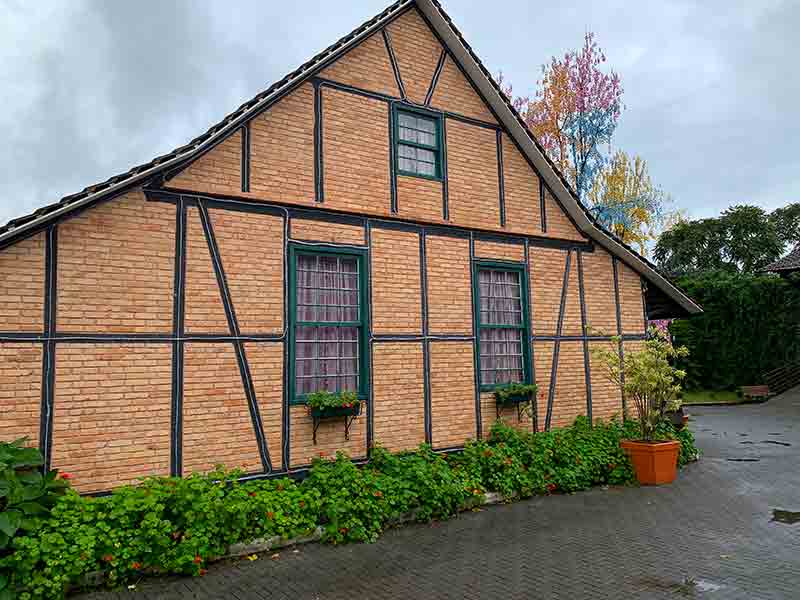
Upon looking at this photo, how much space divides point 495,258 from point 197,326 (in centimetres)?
530

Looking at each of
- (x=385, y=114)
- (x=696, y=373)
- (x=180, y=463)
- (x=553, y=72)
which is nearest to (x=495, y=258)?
(x=385, y=114)

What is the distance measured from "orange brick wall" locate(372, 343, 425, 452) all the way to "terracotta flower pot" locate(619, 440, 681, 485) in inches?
151

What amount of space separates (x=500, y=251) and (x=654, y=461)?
4.39m

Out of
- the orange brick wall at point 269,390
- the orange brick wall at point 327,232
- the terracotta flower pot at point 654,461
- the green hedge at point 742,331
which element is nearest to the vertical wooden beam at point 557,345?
the terracotta flower pot at point 654,461

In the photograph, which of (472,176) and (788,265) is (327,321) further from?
(788,265)

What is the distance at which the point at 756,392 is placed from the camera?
24.6m

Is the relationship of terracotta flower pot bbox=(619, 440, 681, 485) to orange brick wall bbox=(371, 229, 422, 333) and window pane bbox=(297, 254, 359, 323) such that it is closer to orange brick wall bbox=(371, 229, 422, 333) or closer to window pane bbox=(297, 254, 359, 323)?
orange brick wall bbox=(371, 229, 422, 333)

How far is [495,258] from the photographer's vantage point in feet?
35.3

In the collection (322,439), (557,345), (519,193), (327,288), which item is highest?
(519,193)

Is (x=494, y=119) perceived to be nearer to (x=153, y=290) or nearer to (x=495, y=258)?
(x=495, y=258)

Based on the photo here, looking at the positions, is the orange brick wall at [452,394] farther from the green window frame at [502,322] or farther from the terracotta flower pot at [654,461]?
the terracotta flower pot at [654,461]

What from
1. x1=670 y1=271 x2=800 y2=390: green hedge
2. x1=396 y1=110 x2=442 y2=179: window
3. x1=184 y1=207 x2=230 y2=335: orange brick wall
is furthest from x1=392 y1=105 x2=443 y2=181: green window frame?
x1=670 y1=271 x2=800 y2=390: green hedge

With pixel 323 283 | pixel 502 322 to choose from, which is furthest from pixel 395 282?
pixel 502 322

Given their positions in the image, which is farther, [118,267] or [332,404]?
[332,404]
